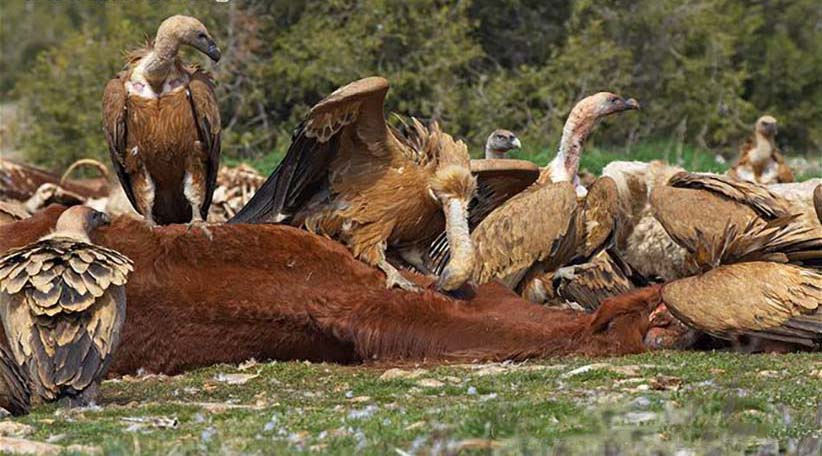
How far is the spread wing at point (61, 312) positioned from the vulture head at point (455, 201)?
2.27 meters

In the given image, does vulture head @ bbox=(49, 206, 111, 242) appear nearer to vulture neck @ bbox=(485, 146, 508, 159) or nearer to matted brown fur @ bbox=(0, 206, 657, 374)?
matted brown fur @ bbox=(0, 206, 657, 374)

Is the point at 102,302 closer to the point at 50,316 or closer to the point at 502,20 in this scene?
the point at 50,316

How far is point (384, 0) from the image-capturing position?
24.8 m

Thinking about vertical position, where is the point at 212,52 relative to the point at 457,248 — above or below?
above

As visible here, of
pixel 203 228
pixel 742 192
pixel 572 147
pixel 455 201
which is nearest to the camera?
pixel 203 228

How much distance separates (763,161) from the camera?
19625mm

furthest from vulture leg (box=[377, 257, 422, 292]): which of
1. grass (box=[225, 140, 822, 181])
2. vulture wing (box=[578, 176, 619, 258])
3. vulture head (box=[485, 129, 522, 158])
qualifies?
grass (box=[225, 140, 822, 181])

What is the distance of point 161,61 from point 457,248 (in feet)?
8.24

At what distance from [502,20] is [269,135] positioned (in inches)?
195

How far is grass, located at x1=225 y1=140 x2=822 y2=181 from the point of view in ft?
63.0

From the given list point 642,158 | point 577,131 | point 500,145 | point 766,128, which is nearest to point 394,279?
point 577,131

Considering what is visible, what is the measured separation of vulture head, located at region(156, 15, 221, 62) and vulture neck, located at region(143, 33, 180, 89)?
0.02 m

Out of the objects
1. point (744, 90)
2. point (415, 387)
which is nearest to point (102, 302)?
point (415, 387)

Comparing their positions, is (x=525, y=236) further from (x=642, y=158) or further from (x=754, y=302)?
(x=642, y=158)
